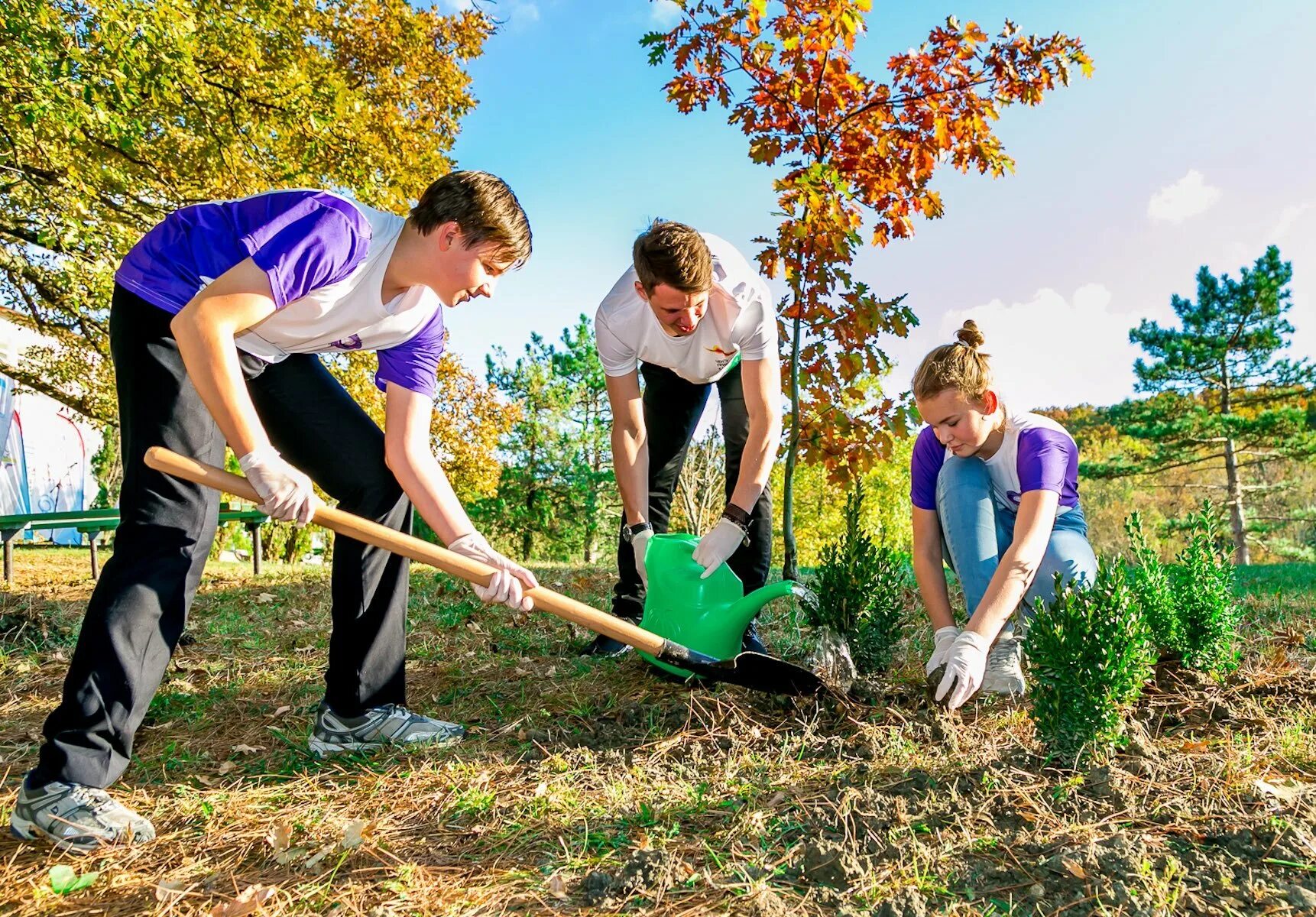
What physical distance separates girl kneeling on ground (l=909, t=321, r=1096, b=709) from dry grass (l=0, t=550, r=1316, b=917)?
262mm

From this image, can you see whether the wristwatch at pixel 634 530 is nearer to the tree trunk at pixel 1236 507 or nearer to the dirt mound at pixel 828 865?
the dirt mound at pixel 828 865

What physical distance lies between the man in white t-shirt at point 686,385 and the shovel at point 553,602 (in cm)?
43

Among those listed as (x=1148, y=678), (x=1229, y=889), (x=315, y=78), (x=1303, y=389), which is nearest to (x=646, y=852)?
(x=1229, y=889)

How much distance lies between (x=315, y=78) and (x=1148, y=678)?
7327mm

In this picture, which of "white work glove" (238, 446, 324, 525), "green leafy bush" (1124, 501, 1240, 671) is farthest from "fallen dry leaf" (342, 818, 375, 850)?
"green leafy bush" (1124, 501, 1240, 671)

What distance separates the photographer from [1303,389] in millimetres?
20125

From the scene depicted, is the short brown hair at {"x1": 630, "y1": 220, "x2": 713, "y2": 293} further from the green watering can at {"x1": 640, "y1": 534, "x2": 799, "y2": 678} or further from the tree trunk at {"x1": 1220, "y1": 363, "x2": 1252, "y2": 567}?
the tree trunk at {"x1": 1220, "y1": 363, "x2": 1252, "y2": 567}

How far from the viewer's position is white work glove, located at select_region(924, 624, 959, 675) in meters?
2.61

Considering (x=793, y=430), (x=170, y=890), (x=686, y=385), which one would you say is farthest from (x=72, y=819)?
(x=793, y=430)

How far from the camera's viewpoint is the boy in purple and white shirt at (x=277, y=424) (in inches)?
76.7

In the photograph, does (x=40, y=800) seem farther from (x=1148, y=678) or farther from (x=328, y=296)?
(x=1148, y=678)

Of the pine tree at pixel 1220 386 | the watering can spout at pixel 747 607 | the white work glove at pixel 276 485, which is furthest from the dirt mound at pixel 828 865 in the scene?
the pine tree at pixel 1220 386

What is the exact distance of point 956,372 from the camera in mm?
2688

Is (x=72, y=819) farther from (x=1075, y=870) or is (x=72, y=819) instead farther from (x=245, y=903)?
(x=1075, y=870)
